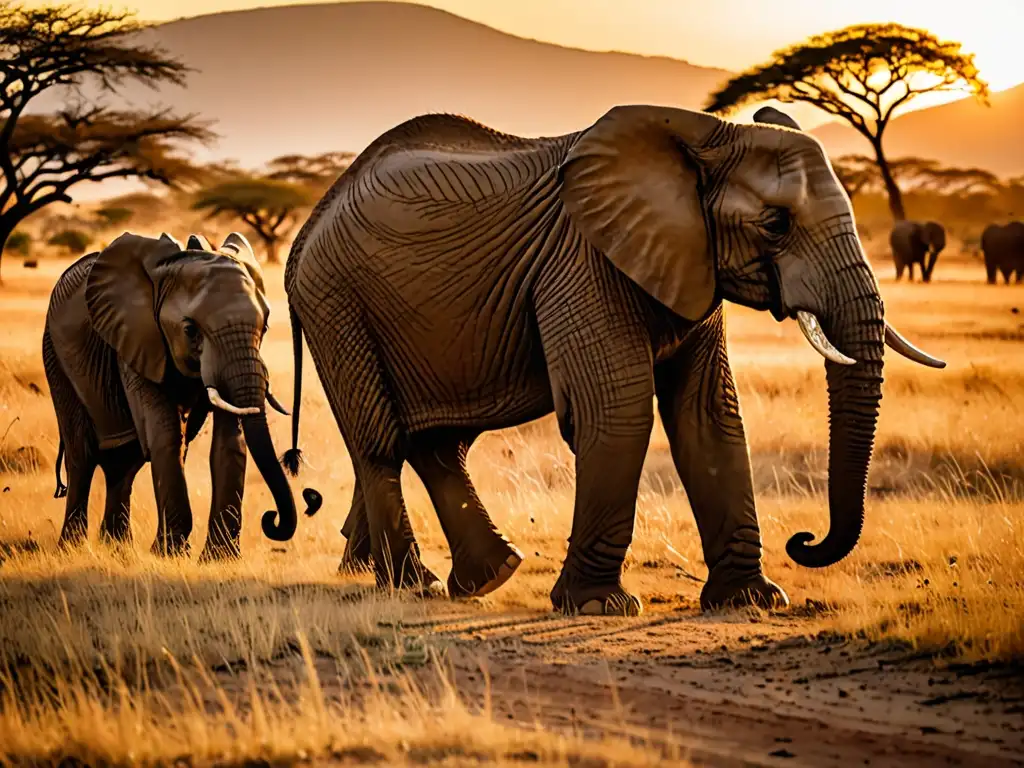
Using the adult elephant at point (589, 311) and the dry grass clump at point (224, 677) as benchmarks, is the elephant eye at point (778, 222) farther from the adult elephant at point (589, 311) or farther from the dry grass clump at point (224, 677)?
the dry grass clump at point (224, 677)

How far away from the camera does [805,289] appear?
25.4 feet

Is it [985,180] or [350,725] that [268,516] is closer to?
[350,725]

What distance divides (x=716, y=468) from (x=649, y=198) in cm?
141

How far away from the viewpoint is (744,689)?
6594 millimetres

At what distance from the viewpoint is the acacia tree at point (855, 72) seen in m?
38.0

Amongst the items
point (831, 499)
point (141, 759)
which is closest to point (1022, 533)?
point (831, 499)

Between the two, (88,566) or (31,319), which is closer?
(88,566)

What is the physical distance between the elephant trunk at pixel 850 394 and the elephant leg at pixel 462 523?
1.81 meters

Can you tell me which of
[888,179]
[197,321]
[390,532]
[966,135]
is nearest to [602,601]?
[390,532]

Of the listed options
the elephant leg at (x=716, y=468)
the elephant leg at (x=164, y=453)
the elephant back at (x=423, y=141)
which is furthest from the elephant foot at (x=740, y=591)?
the elephant leg at (x=164, y=453)

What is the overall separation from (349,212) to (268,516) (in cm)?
206

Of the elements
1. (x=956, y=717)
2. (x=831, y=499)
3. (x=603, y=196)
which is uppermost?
(x=603, y=196)

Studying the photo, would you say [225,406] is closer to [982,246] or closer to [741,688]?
[741,688]

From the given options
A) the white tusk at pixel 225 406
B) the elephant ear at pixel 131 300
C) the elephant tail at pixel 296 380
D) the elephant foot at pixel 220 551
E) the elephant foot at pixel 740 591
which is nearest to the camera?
the elephant foot at pixel 740 591
